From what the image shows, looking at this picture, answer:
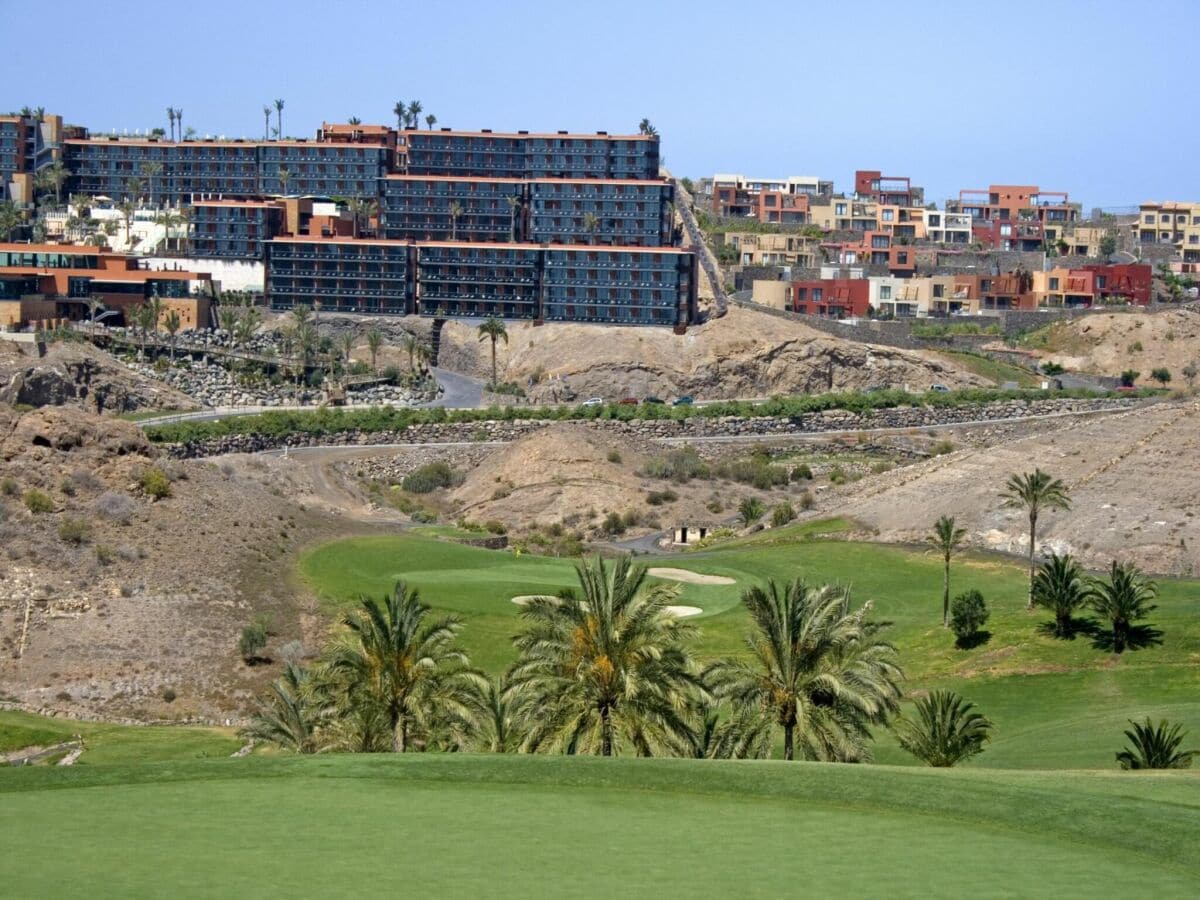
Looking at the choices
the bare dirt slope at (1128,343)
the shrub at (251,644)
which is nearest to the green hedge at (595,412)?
the bare dirt slope at (1128,343)

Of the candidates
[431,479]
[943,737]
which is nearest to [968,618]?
[943,737]

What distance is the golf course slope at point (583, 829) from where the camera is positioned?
79.8 feet

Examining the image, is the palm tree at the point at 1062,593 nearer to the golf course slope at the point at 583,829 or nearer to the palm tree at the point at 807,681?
the palm tree at the point at 807,681

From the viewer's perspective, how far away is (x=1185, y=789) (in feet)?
102

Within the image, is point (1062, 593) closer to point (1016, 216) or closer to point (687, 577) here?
point (687, 577)

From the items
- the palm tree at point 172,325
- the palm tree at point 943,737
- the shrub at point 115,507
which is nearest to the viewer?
the palm tree at point 943,737

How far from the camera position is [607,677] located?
37406 mm

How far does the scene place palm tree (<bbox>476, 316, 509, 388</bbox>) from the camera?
128000 millimetres

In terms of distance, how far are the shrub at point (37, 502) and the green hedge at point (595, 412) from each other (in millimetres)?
37393

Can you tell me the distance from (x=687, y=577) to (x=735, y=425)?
154 feet

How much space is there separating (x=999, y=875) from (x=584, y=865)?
5.00m

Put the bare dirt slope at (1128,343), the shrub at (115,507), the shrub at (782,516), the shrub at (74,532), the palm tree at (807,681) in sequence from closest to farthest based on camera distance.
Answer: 1. the palm tree at (807,681)
2. the shrub at (74,532)
3. the shrub at (115,507)
4. the shrub at (782,516)
5. the bare dirt slope at (1128,343)

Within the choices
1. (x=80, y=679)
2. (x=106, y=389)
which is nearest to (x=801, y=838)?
(x=80, y=679)

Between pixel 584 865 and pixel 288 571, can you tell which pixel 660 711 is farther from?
pixel 288 571
